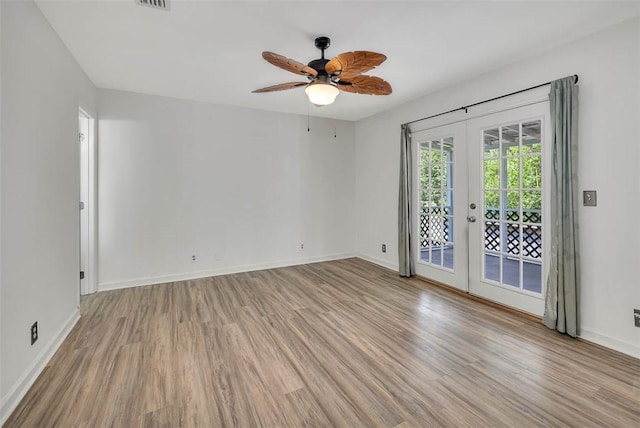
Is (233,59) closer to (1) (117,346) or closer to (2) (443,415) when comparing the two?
(1) (117,346)

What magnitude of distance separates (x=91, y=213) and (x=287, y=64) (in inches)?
122

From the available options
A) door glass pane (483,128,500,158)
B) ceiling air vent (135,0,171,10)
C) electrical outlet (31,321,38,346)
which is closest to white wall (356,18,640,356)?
door glass pane (483,128,500,158)

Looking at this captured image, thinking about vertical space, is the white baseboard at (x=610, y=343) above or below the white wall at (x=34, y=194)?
below

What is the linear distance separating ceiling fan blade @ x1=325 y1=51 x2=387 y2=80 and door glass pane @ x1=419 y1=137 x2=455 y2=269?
2042mm

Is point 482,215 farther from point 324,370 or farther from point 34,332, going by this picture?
point 34,332

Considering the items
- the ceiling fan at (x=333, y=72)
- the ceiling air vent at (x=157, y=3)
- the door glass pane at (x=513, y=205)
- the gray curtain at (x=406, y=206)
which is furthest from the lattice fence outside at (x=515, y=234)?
the ceiling air vent at (x=157, y=3)

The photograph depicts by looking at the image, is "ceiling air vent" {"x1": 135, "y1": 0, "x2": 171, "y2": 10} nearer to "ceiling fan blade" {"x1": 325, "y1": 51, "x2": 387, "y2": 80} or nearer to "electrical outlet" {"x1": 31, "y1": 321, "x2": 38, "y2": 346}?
"ceiling fan blade" {"x1": 325, "y1": 51, "x2": 387, "y2": 80}

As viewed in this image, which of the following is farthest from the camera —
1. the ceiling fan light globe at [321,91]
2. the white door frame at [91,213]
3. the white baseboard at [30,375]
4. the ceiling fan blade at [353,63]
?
the white door frame at [91,213]

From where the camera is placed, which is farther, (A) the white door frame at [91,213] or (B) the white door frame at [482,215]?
(A) the white door frame at [91,213]

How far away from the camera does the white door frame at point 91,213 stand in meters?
3.47

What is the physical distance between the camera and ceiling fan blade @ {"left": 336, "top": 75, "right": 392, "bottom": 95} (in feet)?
7.83

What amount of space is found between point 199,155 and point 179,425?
3.47m

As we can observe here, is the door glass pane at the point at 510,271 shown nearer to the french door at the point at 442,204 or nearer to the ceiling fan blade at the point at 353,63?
the french door at the point at 442,204

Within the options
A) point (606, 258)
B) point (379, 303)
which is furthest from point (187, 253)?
point (606, 258)
